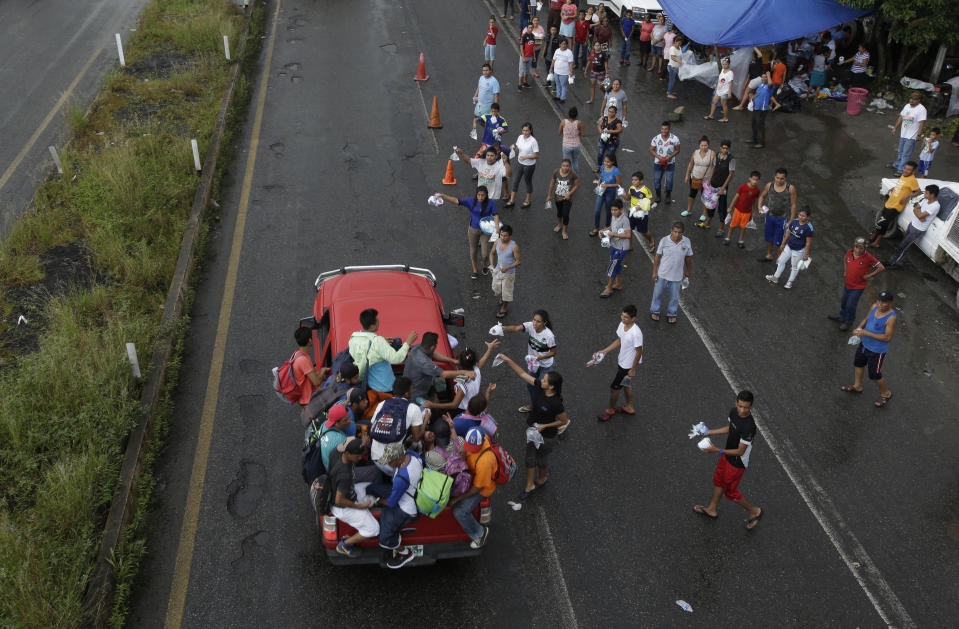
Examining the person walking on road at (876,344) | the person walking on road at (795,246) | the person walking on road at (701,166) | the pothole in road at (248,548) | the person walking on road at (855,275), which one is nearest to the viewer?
the pothole in road at (248,548)

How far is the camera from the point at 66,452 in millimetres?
8375

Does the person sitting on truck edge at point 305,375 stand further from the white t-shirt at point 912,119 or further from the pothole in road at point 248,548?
the white t-shirt at point 912,119

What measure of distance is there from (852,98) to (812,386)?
441 inches

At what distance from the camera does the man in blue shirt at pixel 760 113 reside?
670 inches

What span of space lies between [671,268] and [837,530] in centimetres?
417

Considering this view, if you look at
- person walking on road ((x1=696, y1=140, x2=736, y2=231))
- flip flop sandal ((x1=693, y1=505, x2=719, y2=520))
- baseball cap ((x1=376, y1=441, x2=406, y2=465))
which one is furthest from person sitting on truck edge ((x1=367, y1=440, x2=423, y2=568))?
person walking on road ((x1=696, y1=140, x2=736, y2=231))

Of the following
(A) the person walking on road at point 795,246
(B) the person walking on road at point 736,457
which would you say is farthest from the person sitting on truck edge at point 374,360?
(A) the person walking on road at point 795,246

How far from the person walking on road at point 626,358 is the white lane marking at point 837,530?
65.2 inches

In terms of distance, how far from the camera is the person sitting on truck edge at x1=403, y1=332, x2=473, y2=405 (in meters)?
7.87

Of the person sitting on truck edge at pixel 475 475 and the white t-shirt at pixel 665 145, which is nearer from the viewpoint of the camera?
the person sitting on truck edge at pixel 475 475

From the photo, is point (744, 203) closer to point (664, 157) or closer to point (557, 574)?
point (664, 157)

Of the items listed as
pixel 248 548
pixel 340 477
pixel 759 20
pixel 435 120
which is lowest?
pixel 248 548

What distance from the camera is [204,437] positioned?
9.10 metres

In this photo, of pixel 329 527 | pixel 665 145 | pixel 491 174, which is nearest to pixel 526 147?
pixel 491 174
